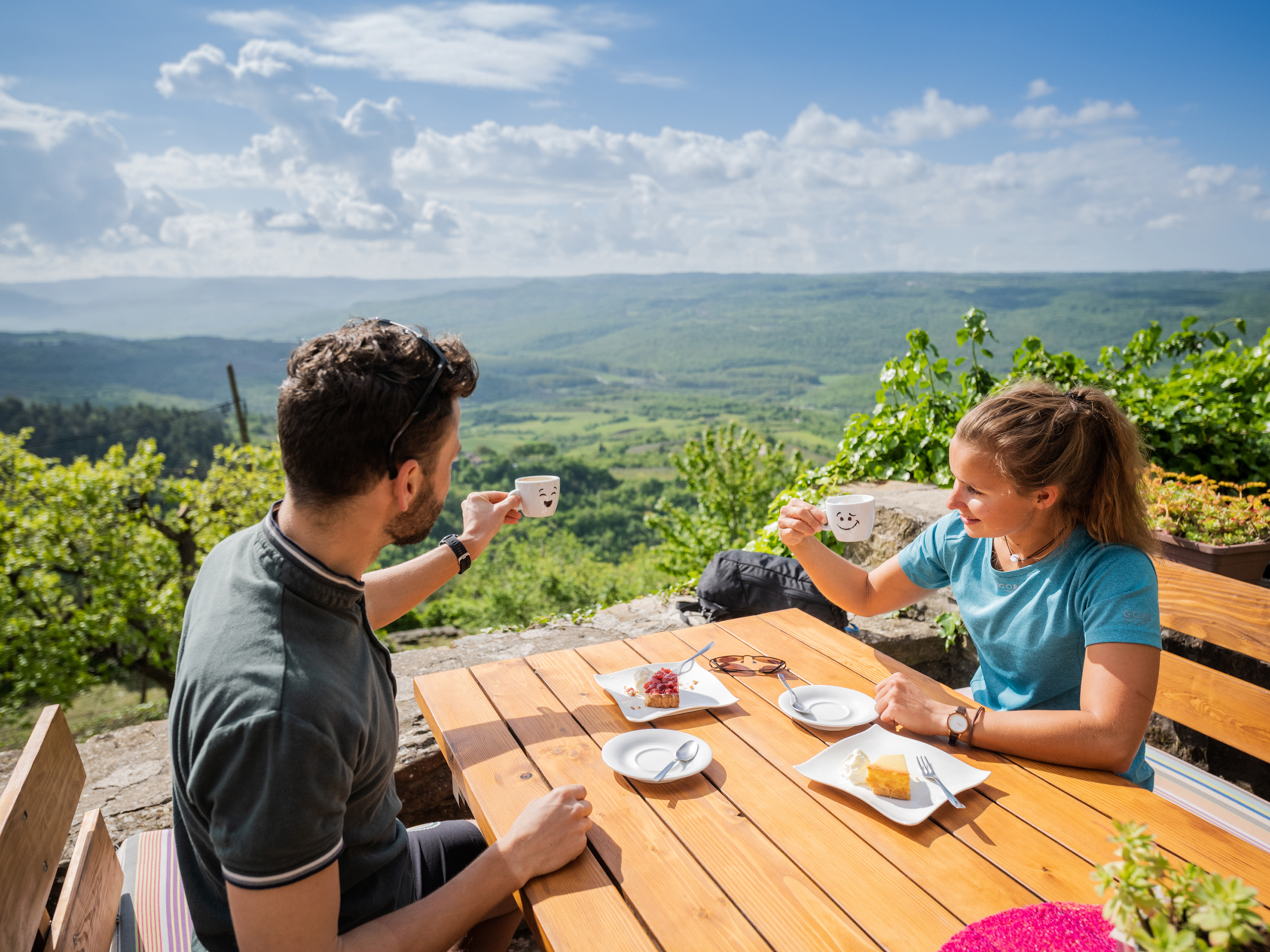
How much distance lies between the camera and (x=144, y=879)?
1.72m

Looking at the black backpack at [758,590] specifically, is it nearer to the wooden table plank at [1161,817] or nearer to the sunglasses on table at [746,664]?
the sunglasses on table at [746,664]

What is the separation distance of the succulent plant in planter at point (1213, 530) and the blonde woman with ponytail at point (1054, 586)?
4.84ft

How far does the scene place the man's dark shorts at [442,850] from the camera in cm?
154

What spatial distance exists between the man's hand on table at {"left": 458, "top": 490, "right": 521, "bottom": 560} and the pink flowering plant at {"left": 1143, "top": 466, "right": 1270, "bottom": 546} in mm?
2487

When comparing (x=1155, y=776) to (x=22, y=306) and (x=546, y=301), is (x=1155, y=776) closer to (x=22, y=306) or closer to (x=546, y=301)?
(x=546, y=301)

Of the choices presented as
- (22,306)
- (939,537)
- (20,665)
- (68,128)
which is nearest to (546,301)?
(68,128)

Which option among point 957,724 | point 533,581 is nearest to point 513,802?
point 957,724

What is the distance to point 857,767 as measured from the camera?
140cm

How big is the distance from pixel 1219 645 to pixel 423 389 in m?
2.47

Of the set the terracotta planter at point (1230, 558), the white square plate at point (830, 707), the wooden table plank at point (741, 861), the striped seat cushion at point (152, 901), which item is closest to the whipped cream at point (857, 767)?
the white square plate at point (830, 707)

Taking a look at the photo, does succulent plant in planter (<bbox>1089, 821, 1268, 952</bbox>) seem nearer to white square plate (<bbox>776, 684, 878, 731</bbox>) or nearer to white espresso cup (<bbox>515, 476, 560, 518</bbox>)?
white square plate (<bbox>776, 684, 878, 731</bbox>)

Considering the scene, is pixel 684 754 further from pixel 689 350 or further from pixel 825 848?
pixel 689 350

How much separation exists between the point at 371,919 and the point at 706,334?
11599 centimetres

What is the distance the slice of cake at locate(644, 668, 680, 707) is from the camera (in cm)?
171
